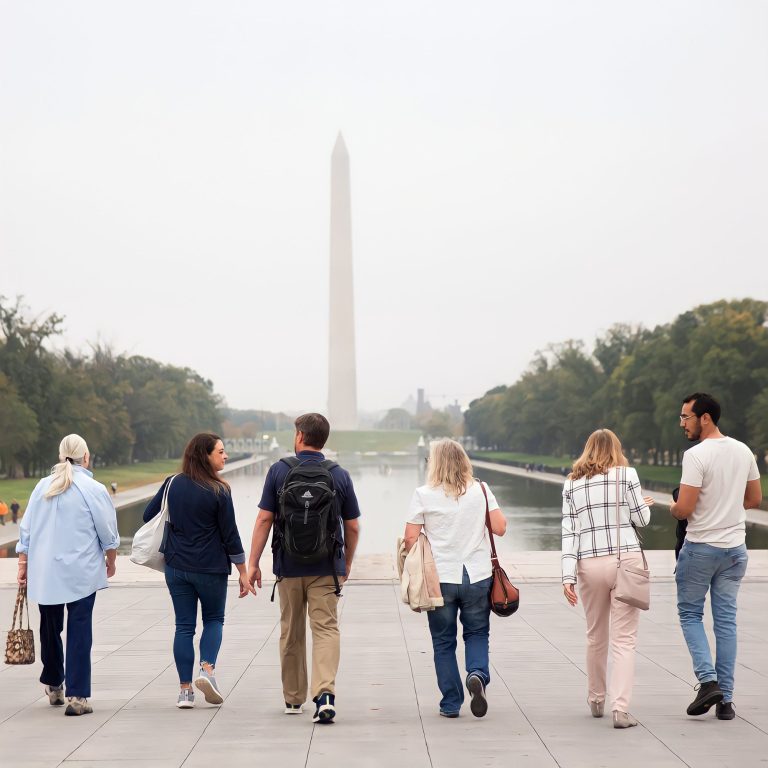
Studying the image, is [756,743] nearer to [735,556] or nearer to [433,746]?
[735,556]

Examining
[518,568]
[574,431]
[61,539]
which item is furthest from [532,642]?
[574,431]

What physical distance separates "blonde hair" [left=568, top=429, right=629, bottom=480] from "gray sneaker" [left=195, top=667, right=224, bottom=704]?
2.20 meters

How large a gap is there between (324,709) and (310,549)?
0.79 metres

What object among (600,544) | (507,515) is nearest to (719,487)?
(600,544)

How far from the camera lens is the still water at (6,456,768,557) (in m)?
23.7

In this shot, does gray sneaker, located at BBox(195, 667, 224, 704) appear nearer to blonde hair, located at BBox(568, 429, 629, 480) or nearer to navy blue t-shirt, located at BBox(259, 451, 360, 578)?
navy blue t-shirt, located at BBox(259, 451, 360, 578)

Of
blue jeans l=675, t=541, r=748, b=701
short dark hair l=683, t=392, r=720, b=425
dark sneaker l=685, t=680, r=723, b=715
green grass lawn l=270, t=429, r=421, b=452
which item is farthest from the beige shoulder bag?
→ green grass lawn l=270, t=429, r=421, b=452

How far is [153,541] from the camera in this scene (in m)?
6.50

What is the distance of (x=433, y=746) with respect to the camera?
5.53m

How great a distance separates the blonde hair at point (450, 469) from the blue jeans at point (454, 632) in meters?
0.43

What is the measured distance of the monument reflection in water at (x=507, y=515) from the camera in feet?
77.8

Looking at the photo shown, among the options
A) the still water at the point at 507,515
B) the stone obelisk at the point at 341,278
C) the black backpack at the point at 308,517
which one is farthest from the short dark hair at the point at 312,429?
the stone obelisk at the point at 341,278

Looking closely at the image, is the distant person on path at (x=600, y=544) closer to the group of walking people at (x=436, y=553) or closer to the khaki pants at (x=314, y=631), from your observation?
the group of walking people at (x=436, y=553)

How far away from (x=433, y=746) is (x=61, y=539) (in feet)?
7.69
